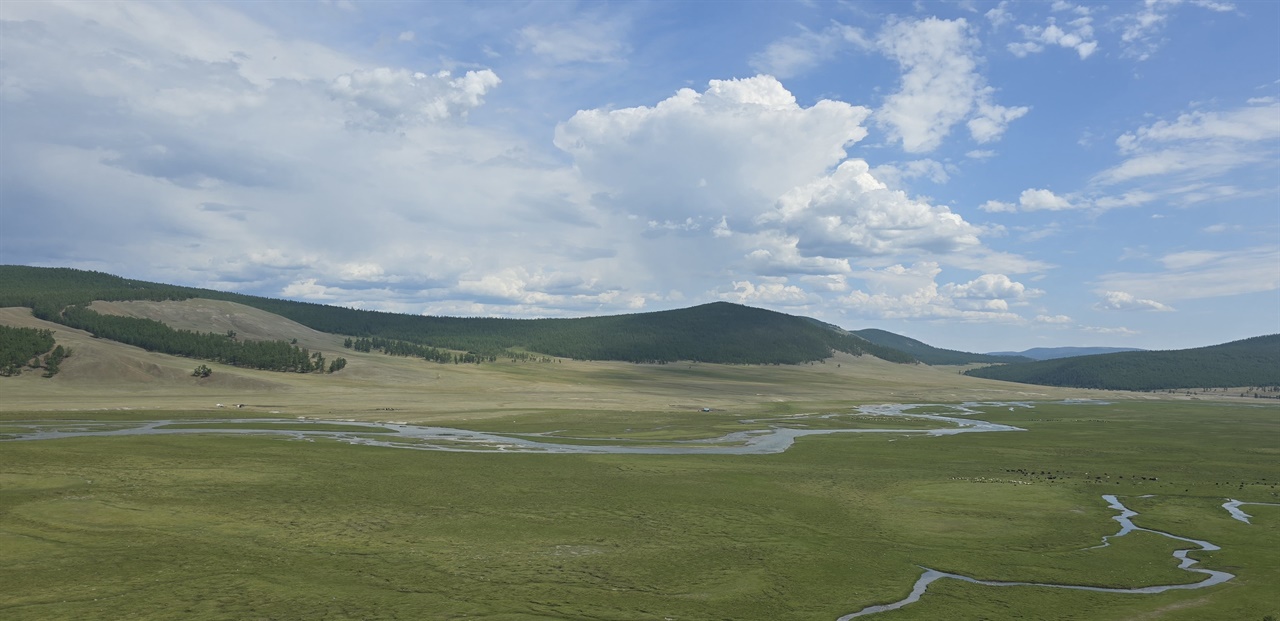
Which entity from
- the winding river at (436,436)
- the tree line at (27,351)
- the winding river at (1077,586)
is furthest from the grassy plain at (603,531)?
the tree line at (27,351)

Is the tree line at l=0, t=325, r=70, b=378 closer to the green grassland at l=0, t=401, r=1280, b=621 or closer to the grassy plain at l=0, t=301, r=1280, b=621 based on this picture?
the grassy plain at l=0, t=301, r=1280, b=621

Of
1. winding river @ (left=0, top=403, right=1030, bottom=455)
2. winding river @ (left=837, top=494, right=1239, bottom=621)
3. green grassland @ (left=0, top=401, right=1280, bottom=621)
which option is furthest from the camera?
winding river @ (left=0, top=403, right=1030, bottom=455)

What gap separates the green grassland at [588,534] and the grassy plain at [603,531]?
196mm

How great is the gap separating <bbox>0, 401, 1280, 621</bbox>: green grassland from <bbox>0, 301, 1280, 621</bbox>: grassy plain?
20 centimetres

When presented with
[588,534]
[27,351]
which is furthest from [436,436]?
[27,351]

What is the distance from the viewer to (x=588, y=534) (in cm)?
4334

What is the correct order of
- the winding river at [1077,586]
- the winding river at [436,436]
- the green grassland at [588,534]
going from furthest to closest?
the winding river at [436,436] < the winding river at [1077,586] < the green grassland at [588,534]

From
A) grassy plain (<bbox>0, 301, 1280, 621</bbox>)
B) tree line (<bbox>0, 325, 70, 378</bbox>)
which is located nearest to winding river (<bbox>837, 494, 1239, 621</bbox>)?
grassy plain (<bbox>0, 301, 1280, 621</bbox>)

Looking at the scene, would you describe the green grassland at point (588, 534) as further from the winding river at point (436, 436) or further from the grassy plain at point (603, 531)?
the winding river at point (436, 436)

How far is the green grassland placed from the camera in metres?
30.9

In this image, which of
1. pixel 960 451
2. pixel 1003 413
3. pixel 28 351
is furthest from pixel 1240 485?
pixel 28 351

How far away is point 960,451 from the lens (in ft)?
300

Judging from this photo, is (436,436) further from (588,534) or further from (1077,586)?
(1077,586)

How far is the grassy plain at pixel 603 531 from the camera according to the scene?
3091 cm
